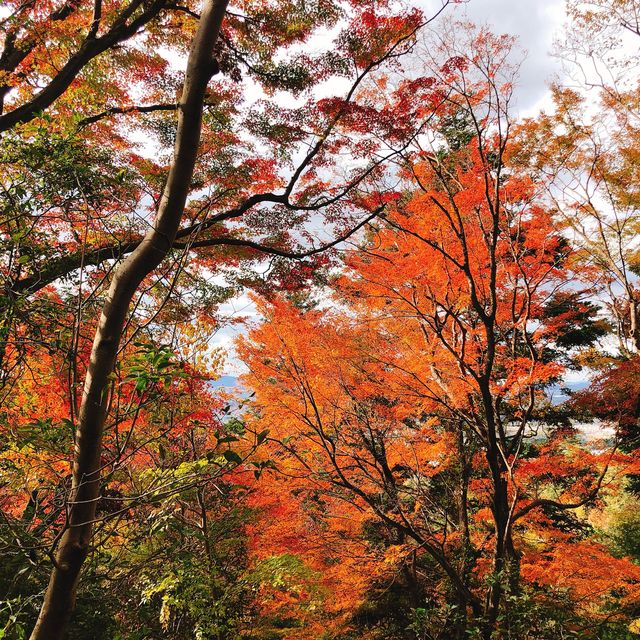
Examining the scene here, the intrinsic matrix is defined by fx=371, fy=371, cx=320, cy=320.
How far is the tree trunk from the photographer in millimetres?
1741

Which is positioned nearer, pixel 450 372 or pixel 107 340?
pixel 107 340

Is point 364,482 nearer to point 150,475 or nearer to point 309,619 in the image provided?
point 309,619

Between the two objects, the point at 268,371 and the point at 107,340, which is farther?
the point at 268,371

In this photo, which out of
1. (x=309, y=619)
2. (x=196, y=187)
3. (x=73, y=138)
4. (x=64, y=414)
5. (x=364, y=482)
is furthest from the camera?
(x=364, y=482)

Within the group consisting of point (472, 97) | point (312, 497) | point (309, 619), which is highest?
point (472, 97)

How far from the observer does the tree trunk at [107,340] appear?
68.6 inches

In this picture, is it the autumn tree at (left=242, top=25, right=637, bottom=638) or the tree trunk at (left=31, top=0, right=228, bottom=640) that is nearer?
the tree trunk at (left=31, top=0, right=228, bottom=640)

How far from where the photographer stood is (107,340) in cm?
183

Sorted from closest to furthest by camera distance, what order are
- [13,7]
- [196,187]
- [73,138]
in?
[73,138] < [13,7] < [196,187]

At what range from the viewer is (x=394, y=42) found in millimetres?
6109

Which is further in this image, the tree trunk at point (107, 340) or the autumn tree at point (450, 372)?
the autumn tree at point (450, 372)

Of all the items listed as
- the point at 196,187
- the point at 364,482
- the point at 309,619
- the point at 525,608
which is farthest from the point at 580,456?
the point at 196,187

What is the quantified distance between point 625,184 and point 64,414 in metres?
14.1

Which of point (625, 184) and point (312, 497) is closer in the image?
point (625, 184)
